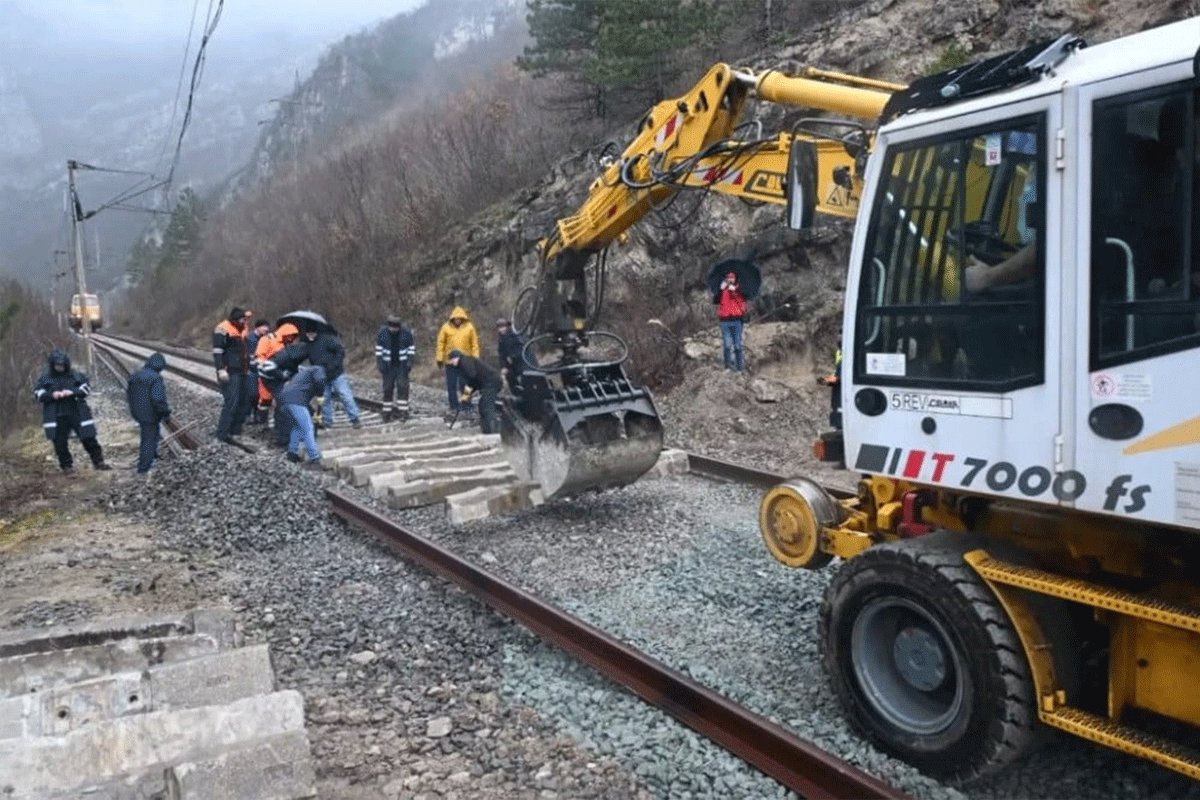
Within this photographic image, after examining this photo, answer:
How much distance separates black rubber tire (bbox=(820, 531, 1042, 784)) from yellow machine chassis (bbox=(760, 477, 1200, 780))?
0.07 m

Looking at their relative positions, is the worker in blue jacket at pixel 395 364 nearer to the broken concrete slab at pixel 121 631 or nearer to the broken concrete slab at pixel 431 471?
the broken concrete slab at pixel 431 471

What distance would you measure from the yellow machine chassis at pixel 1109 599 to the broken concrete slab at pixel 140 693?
3.47 meters

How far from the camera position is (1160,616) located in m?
3.19

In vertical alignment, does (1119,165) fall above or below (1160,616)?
above

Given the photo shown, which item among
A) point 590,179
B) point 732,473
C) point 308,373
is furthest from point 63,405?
point 590,179

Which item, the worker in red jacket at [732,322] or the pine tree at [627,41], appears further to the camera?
the pine tree at [627,41]

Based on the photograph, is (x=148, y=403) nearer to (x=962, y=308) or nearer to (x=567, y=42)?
(x=962, y=308)

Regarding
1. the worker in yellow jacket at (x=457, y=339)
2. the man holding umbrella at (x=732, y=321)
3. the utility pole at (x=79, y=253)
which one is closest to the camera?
the worker in yellow jacket at (x=457, y=339)

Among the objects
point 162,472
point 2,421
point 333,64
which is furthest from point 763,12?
point 333,64

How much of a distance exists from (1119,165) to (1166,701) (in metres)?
1.89

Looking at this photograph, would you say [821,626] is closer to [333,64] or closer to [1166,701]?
[1166,701]

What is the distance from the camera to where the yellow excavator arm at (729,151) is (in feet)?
16.6

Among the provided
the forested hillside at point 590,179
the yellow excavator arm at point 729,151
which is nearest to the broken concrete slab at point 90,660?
the yellow excavator arm at point 729,151

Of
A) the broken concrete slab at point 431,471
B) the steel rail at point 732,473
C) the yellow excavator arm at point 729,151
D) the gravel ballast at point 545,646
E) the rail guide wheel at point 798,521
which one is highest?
the yellow excavator arm at point 729,151
